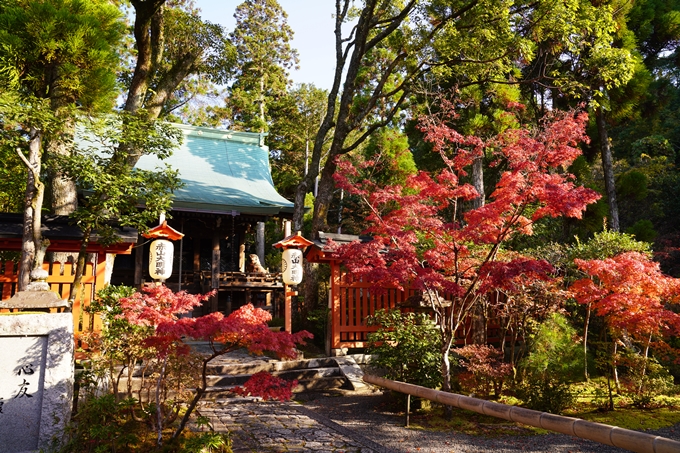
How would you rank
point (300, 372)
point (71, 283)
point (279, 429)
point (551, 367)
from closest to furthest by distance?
point (279, 429), point (551, 367), point (71, 283), point (300, 372)

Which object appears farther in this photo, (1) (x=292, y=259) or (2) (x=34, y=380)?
(1) (x=292, y=259)

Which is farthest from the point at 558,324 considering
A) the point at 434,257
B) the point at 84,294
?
the point at 84,294

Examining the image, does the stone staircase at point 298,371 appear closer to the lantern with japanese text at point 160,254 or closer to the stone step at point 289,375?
the stone step at point 289,375

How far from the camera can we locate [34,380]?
15.0 ft

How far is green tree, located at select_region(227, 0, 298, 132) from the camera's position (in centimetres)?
2600

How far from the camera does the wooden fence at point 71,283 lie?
8.48 m

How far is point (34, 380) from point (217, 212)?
411 inches

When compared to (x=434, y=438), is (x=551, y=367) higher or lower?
higher

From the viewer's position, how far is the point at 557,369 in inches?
329

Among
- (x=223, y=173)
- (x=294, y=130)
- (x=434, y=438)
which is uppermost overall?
(x=294, y=130)

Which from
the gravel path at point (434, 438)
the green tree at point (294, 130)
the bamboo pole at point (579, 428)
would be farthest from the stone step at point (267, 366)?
the green tree at point (294, 130)

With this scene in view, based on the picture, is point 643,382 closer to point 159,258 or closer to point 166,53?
point 159,258

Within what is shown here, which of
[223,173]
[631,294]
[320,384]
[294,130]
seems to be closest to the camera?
[631,294]

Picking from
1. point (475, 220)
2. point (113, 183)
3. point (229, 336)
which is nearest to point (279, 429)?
point (229, 336)
